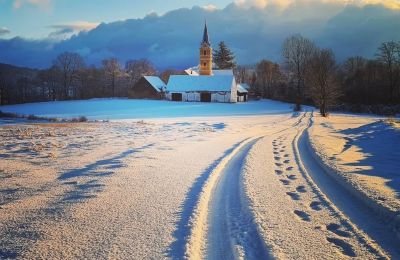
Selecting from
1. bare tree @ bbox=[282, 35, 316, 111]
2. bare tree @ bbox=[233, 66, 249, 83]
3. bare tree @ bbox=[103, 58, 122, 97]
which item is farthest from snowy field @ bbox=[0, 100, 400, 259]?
bare tree @ bbox=[233, 66, 249, 83]

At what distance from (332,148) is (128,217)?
9476mm

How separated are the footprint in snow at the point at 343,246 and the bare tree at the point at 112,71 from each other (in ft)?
291

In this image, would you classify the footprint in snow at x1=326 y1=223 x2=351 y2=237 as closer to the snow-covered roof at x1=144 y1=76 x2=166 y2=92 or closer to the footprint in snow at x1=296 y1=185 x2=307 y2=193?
the footprint in snow at x1=296 y1=185 x2=307 y2=193

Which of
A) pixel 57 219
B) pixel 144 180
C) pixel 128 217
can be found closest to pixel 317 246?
pixel 128 217

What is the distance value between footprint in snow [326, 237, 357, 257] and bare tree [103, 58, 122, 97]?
88.7 m

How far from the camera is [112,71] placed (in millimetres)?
91500

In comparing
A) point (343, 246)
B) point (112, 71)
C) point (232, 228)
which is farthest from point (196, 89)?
point (343, 246)

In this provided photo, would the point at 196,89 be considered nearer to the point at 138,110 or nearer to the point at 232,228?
the point at 138,110

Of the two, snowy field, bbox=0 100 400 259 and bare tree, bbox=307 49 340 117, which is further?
bare tree, bbox=307 49 340 117

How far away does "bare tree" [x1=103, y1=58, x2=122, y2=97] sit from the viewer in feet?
301

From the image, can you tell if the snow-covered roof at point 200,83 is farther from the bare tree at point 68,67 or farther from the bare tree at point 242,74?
the bare tree at point 242,74

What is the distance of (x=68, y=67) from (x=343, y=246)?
94.5 m

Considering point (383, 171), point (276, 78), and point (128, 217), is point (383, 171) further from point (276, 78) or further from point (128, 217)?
point (276, 78)

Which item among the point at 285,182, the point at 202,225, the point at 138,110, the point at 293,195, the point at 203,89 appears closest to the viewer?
the point at 202,225
